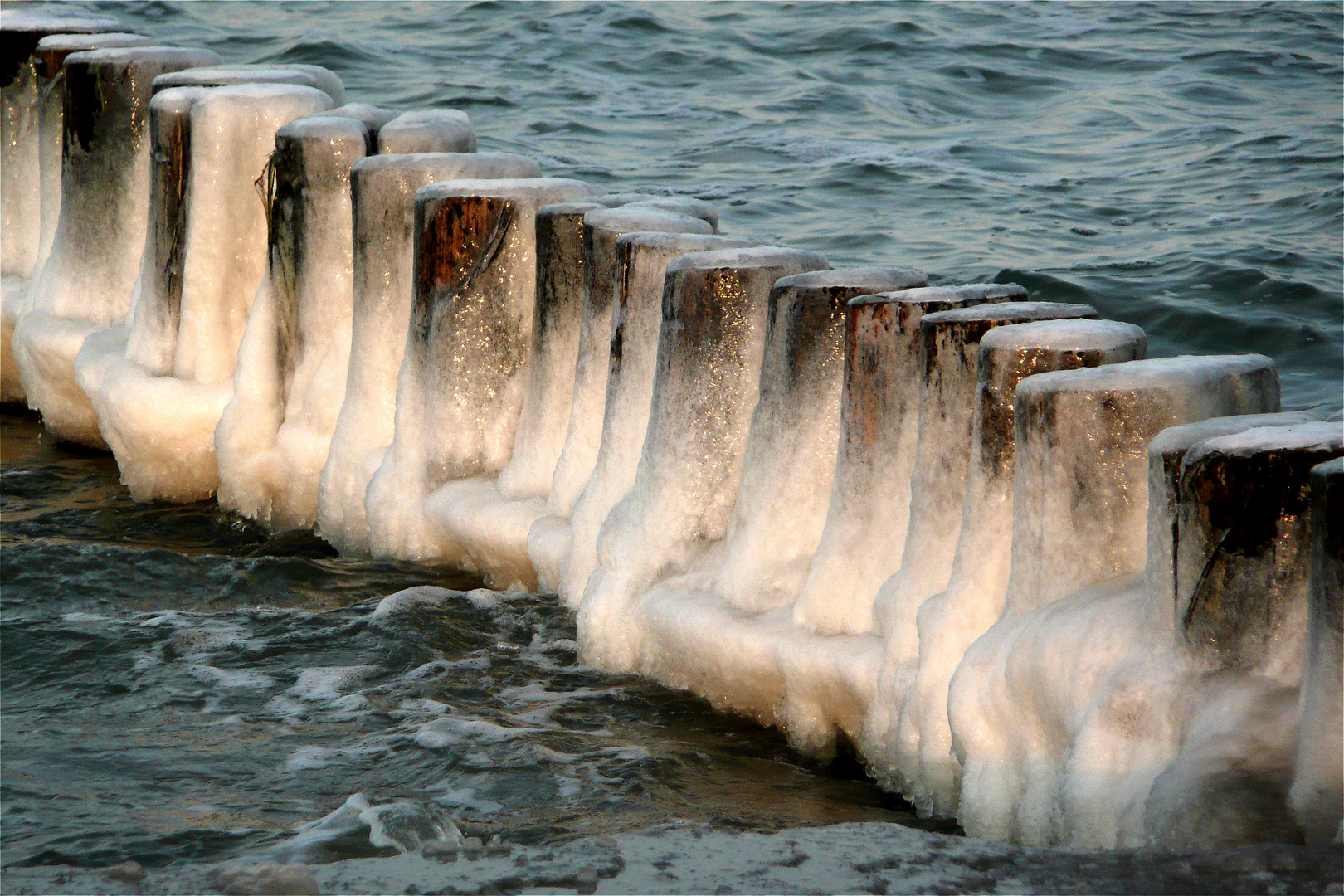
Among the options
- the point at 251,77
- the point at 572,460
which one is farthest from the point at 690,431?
the point at 251,77

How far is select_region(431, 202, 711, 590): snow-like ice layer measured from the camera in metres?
4.70

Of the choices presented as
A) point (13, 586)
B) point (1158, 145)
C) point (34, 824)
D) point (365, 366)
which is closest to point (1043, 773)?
point (34, 824)

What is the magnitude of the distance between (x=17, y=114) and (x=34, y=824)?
Result: 481 cm

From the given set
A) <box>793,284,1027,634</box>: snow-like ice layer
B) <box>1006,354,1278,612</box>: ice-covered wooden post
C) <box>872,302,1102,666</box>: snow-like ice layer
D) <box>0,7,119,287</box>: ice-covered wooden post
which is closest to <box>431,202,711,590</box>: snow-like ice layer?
<box>793,284,1027,634</box>: snow-like ice layer

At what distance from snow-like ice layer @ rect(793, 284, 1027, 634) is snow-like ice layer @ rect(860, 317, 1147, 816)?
0.26 metres

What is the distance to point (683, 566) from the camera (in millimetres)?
4348

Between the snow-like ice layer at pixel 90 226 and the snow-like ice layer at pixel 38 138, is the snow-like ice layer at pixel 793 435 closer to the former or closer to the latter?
the snow-like ice layer at pixel 90 226

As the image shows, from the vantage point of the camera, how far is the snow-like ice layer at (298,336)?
18.2ft

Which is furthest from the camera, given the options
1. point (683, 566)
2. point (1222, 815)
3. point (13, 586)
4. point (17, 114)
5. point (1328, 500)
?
point (17, 114)

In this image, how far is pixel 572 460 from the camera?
16.0ft

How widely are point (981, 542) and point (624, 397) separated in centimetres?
152

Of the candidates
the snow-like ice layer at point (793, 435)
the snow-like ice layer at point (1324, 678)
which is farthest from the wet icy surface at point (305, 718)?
the snow-like ice layer at point (1324, 678)

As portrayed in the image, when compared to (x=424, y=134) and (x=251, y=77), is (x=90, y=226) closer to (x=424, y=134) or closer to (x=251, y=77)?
(x=251, y=77)

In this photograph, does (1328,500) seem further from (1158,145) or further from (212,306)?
(1158,145)
